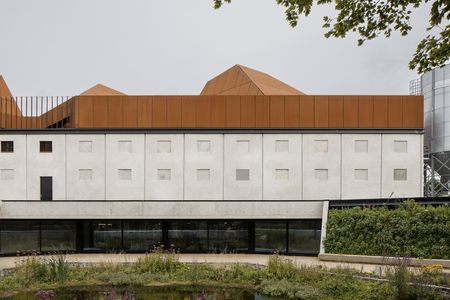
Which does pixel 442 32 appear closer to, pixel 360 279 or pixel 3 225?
pixel 360 279

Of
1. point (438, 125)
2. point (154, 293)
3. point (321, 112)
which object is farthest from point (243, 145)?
point (438, 125)

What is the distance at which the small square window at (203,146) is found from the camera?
26.2 metres

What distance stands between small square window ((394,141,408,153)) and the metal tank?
35.7ft

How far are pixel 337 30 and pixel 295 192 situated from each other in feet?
57.5

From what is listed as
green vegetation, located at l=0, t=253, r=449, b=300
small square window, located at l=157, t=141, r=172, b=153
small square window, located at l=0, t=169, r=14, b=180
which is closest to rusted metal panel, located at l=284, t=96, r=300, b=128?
small square window, located at l=157, t=141, r=172, b=153

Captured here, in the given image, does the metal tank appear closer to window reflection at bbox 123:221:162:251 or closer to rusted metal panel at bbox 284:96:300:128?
rusted metal panel at bbox 284:96:300:128

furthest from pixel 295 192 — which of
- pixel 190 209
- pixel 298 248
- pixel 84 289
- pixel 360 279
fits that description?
pixel 84 289

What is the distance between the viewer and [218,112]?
26594 millimetres

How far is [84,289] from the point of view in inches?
583

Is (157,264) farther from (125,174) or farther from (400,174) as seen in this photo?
(400,174)

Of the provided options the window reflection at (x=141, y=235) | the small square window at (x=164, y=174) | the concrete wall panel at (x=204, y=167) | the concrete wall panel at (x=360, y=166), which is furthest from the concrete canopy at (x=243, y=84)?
the window reflection at (x=141, y=235)

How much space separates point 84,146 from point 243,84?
46.3 ft

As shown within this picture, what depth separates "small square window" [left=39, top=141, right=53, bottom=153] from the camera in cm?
2628

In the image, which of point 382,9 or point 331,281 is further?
point 331,281
